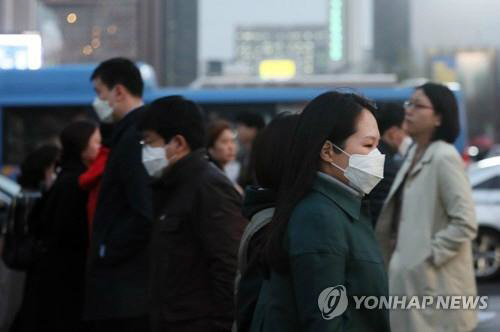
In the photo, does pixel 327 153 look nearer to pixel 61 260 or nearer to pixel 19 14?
pixel 61 260

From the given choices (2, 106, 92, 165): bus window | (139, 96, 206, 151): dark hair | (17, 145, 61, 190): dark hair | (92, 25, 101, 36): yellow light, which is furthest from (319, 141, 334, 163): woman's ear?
(92, 25, 101, 36): yellow light

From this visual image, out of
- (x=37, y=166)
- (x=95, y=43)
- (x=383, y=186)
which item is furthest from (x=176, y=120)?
(x=95, y=43)

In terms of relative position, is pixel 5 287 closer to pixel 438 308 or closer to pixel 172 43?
pixel 438 308

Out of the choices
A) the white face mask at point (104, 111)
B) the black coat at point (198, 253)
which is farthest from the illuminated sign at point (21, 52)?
the black coat at point (198, 253)

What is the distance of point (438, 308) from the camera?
17.7 ft

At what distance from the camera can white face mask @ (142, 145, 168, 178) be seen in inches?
204

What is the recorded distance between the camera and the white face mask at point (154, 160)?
5188 millimetres

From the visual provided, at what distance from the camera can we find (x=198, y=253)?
4809 mm

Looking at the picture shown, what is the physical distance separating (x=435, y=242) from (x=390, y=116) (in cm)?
185

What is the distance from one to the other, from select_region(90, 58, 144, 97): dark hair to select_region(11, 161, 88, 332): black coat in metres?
0.80

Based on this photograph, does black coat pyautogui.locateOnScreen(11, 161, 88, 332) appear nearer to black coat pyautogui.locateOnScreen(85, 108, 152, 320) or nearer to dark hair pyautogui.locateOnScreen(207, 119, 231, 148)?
black coat pyautogui.locateOnScreen(85, 108, 152, 320)

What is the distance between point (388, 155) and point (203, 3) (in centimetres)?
8667

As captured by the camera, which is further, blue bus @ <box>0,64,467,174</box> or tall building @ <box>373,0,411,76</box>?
tall building @ <box>373,0,411,76</box>

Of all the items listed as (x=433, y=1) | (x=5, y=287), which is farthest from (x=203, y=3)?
(x=5, y=287)
